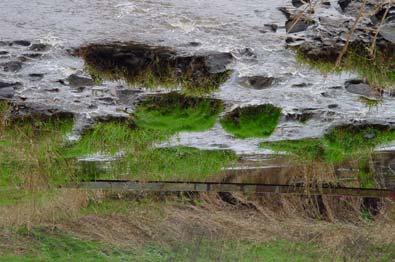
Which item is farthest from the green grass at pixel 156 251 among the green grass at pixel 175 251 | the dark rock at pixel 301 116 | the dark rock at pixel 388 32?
the dark rock at pixel 388 32

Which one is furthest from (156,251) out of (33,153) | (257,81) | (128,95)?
(257,81)

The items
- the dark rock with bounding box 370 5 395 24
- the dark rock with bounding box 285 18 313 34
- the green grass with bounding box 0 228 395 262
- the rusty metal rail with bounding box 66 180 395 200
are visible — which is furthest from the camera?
the green grass with bounding box 0 228 395 262

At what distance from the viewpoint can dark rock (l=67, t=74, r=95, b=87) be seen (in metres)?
2.02

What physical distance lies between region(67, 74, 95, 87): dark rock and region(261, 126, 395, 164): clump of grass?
0.86m

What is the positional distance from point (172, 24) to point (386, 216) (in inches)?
76.9

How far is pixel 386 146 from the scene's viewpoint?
2559 millimetres

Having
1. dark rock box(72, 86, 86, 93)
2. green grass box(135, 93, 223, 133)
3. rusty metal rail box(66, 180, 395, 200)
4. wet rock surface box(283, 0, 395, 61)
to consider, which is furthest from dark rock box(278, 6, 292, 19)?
rusty metal rail box(66, 180, 395, 200)

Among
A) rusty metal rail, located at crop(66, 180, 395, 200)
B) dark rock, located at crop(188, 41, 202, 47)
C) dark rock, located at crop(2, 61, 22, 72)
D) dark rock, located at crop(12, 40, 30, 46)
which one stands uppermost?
dark rock, located at crop(12, 40, 30, 46)

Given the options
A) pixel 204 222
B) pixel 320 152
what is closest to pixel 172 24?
pixel 320 152

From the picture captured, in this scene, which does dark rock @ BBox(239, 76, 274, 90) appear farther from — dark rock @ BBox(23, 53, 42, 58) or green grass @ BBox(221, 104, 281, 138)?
dark rock @ BBox(23, 53, 42, 58)

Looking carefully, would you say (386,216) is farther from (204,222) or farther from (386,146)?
(204,222)

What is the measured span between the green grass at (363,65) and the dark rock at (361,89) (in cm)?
6

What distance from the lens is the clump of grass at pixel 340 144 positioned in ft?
7.97

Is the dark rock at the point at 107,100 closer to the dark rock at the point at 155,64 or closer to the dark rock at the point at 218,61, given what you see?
the dark rock at the point at 155,64
